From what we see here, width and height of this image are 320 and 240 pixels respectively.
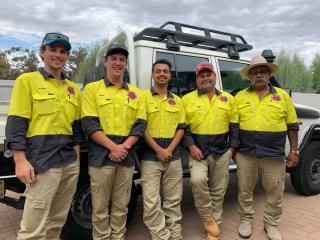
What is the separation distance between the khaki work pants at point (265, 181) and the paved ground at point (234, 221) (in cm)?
27

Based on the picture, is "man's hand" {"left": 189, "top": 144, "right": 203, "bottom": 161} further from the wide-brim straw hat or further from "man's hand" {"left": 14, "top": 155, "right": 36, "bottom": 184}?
"man's hand" {"left": 14, "top": 155, "right": 36, "bottom": 184}

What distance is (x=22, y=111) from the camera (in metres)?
2.50

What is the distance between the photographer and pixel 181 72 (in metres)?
4.07

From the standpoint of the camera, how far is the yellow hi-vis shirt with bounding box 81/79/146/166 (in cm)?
298

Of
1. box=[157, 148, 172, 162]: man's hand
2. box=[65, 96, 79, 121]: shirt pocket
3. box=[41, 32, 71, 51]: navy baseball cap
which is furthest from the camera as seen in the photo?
box=[157, 148, 172, 162]: man's hand

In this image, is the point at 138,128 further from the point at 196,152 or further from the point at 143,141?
the point at 196,152

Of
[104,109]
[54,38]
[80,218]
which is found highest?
[54,38]

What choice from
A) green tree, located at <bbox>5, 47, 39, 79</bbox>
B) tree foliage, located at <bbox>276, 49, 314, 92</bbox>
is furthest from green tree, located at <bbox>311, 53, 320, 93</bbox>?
green tree, located at <bbox>5, 47, 39, 79</bbox>

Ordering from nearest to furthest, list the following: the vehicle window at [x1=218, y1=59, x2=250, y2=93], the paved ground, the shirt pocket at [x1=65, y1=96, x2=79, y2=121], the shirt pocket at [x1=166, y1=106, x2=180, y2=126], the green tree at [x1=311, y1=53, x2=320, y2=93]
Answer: the shirt pocket at [x1=65, y1=96, x2=79, y2=121] < the shirt pocket at [x1=166, y1=106, x2=180, y2=126] < the paved ground < the vehicle window at [x1=218, y1=59, x2=250, y2=93] < the green tree at [x1=311, y1=53, x2=320, y2=93]

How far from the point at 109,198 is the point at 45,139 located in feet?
2.94

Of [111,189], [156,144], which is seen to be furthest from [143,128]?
[111,189]

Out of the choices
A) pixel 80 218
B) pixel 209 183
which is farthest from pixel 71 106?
pixel 209 183

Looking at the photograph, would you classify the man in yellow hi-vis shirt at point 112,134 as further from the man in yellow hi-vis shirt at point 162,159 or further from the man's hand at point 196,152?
the man's hand at point 196,152

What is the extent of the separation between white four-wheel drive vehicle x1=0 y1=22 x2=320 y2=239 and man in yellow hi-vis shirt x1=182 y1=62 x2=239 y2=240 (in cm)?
41
